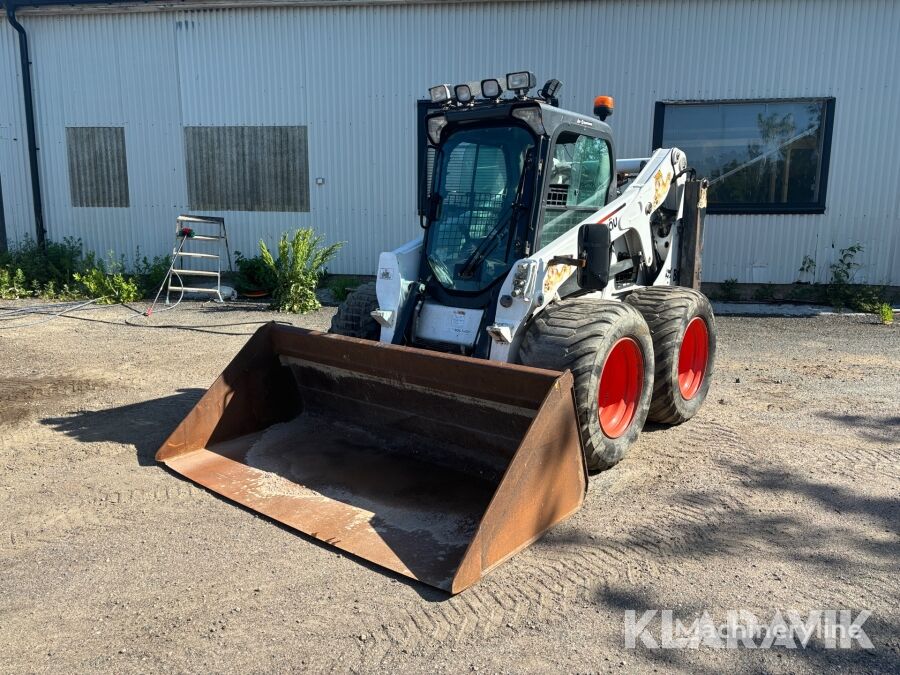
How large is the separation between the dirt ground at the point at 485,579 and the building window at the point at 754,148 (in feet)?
19.7

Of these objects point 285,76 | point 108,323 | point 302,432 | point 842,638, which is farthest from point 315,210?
point 842,638

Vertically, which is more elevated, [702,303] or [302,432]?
[702,303]

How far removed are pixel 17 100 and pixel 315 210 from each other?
6.05 m

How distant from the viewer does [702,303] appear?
5734 millimetres

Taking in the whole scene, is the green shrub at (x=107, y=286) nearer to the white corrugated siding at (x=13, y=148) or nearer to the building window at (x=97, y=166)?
the building window at (x=97, y=166)

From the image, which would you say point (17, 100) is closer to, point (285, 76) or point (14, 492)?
point (285, 76)

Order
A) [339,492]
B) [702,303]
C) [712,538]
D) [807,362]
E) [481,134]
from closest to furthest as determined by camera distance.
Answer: [712,538], [339,492], [481,134], [702,303], [807,362]

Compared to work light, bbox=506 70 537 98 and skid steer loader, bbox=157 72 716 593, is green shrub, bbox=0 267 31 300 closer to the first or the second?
skid steer loader, bbox=157 72 716 593

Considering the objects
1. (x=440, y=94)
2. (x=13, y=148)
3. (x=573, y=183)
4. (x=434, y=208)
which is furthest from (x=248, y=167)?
(x=573, y=183)

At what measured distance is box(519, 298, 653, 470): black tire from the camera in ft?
13.6

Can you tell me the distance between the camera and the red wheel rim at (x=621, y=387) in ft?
15.3

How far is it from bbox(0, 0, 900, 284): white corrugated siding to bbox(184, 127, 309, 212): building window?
198 mm

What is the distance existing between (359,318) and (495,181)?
1.52 m

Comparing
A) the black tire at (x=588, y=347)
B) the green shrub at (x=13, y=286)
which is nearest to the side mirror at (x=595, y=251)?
the black tire at (x=588, y=347)
